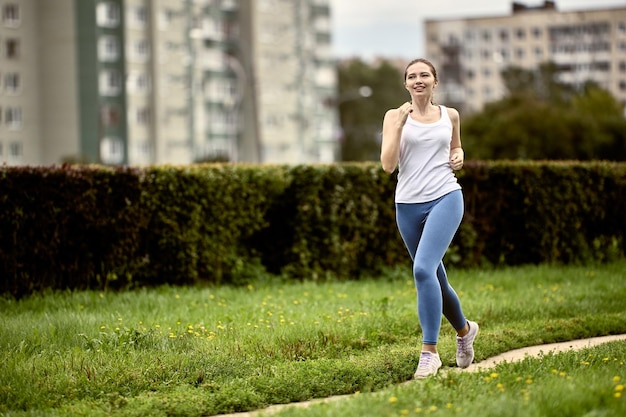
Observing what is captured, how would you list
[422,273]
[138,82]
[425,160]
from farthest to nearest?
1. [138,82]
2. [425,160]
3. [422,273]

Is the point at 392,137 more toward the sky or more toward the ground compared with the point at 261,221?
more toward the sky

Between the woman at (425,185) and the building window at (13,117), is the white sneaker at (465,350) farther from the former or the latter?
the building window at (13,117)

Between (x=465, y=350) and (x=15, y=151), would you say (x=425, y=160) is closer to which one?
(x=465, y=350)

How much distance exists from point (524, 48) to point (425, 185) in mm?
131709

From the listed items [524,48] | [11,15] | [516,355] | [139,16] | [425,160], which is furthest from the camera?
[524,48]

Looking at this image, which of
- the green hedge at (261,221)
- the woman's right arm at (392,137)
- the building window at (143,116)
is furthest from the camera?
the building window at (143,116)

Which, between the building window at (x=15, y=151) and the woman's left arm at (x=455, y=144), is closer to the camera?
the woman's left arm at (x=455, y=144)

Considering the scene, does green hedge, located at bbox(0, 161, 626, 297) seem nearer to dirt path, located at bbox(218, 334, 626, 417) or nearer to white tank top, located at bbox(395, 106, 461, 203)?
dirt path, located at bbox(218, 334, 626, 417)

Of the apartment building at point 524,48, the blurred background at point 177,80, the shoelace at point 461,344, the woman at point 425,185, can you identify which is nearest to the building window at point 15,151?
the blurred background at point 177,80

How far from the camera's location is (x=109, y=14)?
86.8m

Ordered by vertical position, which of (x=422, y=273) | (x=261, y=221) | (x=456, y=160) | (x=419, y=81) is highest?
(x=419, y=81)

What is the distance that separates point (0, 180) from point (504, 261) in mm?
7957

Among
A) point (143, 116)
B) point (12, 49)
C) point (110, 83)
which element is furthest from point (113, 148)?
point (12, 49)

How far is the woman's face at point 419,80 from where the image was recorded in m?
8.16
